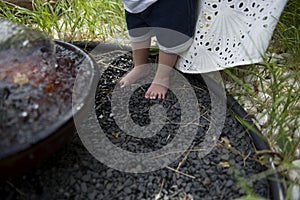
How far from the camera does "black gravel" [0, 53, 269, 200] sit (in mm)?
1137

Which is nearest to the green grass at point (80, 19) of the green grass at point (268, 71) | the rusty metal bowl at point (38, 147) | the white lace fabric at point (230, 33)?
the green grass at point (268, 71)

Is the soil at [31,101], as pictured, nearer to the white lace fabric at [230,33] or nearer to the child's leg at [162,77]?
the child's leg at [162,77]

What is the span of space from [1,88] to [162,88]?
71 centimetres

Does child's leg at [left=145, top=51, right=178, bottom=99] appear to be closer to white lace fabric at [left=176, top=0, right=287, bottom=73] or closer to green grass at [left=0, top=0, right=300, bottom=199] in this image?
white lace fabric at [left=176, top=0, right=287, bottom=73]

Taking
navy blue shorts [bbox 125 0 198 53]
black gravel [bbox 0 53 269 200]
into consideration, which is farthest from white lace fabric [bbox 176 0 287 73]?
black gravel [bbox 0 53 269 200]

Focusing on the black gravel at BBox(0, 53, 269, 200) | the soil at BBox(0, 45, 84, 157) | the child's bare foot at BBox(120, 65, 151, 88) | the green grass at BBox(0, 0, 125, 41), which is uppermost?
the soil at BBox(0, 45, 84, 157)

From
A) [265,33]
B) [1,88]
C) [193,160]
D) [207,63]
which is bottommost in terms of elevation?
[193,160]

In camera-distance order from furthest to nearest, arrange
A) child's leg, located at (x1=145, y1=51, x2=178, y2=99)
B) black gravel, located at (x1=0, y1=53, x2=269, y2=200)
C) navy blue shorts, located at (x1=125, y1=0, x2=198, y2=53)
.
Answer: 1. child's leg, located at (x1=145, y1=51, x2=178, y2=99)
2. navy blue shorts, located at (x1=125, y1=0, x2=198, y2=53)
3. black gravel, located at (x1=0, y1=53, x2=269, y2=200)

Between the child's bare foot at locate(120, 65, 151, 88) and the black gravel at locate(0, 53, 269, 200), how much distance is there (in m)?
0.33

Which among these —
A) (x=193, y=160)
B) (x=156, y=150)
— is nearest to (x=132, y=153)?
(x=156, y=150)

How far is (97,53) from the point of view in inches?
70.7

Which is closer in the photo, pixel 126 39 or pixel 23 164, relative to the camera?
pixel 23 164

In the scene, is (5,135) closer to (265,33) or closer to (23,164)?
(23,164)

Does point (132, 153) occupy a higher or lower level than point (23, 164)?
lower
